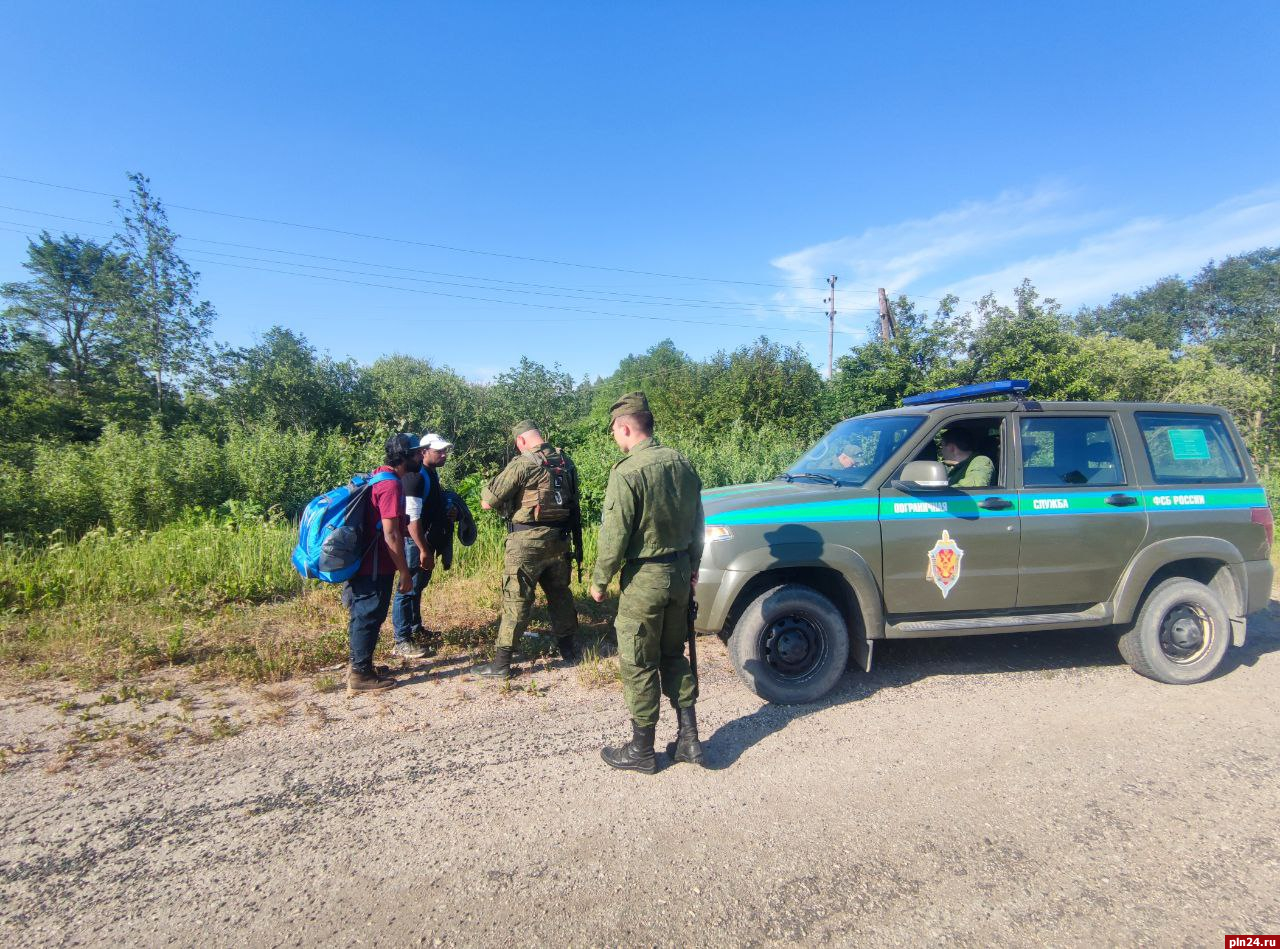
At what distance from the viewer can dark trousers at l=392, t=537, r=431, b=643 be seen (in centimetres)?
484

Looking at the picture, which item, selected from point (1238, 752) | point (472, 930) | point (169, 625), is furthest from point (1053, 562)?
point (169, 625)

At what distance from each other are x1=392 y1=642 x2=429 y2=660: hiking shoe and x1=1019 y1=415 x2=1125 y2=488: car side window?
4652mm

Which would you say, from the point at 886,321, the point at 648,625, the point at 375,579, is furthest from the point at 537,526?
the point at 886,321

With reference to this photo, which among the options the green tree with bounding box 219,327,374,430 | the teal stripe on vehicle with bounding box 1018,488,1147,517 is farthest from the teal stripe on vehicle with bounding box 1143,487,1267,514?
the green tree with bounding box 219,327,374,430

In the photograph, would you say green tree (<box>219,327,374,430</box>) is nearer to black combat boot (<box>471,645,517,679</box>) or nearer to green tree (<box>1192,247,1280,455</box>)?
black combat boot (<box>471,645,517,679</box>)

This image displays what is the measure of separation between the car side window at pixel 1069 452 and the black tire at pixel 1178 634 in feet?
2.97

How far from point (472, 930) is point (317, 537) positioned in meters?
2.73

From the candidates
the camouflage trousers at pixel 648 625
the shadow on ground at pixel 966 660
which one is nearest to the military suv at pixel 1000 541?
the shadow on ground at pixel 966 660

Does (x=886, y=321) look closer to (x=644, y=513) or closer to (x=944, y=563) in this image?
(x=944, y=563)

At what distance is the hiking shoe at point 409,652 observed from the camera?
15.5ft

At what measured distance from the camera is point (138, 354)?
85.3 feet

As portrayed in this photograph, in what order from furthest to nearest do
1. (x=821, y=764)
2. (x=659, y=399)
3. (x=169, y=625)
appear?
(x=659, y=399) < (x=169, y=625) < (x=821, y=764)

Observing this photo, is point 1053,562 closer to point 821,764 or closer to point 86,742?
point 821,764

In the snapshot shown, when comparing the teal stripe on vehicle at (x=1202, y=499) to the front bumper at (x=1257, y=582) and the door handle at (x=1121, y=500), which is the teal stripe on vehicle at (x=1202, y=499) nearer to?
the door handle at (x=1121, y=500)
